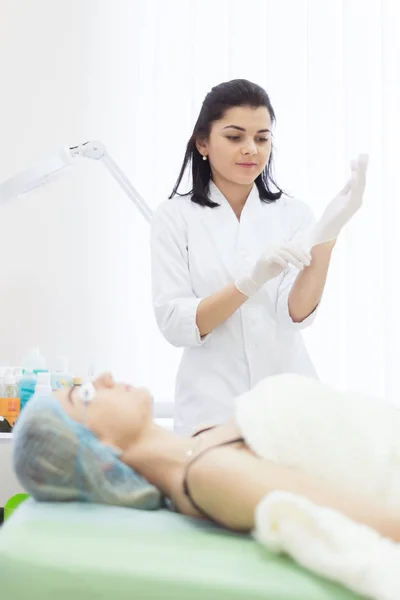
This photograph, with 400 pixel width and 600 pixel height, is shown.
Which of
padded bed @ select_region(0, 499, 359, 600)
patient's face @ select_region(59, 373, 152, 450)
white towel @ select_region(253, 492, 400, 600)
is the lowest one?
padded bed @ select_region(0, 499, 359, 600)

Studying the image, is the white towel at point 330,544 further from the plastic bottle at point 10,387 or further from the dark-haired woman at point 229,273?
the plastic bottle at point 10,387

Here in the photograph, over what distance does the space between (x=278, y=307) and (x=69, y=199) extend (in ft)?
3.90

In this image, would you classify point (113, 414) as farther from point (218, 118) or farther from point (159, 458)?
point (218, 118)

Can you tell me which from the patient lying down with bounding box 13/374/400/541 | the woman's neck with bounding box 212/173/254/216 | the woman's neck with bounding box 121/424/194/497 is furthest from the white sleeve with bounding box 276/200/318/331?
the woman's neck with bounding box 121/424/194/497

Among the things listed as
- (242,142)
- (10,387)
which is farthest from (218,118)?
(10,387)

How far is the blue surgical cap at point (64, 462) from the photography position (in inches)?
38.3

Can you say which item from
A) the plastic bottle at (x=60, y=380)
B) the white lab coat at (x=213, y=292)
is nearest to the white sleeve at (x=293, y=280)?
the white lab coat at (x=213, y=292)

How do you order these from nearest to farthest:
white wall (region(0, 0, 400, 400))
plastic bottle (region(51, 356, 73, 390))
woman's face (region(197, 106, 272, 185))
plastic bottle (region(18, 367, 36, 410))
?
woman's face (region(197, 106, 272, 185)), plastic bottle (region(18, 367, 36, 410)), plastic bottle (region(51, 356, 73, 390)), white wall (region(0, 0, 400, 400))

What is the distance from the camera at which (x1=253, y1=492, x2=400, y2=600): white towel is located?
2.41 ft

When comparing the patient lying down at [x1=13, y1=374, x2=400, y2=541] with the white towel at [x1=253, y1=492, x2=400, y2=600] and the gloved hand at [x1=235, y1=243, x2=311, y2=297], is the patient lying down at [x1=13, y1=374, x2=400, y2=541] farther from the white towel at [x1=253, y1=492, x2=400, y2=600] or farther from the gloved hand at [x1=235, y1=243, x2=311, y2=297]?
the gloved hand at [x1=235, y1=243, x2=311, y2=297]

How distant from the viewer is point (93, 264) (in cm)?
255

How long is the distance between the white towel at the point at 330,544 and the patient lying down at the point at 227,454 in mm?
49

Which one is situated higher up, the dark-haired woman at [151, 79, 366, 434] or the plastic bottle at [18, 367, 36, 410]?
the dark-haired woman at [151, 79, 366, 434]

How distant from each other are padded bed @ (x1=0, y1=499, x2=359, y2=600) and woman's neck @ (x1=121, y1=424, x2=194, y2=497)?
148 mm
